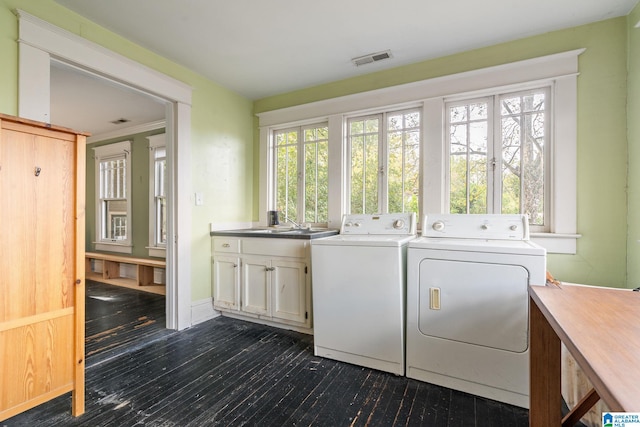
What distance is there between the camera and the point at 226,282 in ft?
9.95

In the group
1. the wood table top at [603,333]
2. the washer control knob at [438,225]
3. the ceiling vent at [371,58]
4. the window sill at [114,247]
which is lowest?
the window sill at [114,247]

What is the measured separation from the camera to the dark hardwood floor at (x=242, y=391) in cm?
157

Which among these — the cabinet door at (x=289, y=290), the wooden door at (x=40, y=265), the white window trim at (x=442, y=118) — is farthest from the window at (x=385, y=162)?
the wooden door at (x=40, y=265)

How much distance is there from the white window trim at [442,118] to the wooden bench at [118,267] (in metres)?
1.99

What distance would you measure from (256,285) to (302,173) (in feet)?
4.24

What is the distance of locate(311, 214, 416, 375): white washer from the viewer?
198 centimetres

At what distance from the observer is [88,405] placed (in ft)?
5.48

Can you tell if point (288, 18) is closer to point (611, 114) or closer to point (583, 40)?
point (583, 40)

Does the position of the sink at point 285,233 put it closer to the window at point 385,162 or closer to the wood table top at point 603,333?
the window at point 385,162

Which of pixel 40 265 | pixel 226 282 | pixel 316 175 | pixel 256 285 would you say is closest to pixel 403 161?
pixel 316 175

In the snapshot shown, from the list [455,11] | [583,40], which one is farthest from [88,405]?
[583,40]

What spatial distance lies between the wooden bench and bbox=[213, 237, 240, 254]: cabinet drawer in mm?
1369

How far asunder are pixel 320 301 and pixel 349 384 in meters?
0.58

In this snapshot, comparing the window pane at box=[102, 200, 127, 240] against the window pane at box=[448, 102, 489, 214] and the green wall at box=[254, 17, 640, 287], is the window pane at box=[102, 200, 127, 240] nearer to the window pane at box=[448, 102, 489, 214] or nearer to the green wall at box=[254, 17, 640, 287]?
the window pane at box=[448, 102, 489, 214]
